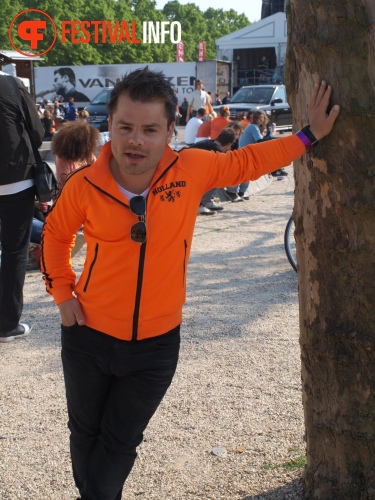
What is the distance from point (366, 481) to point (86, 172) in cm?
166

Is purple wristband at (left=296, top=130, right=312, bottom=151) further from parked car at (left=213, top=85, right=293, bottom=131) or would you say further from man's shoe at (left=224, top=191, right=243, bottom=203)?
parked car at (left=213, top=85, right=293, bottom=131)

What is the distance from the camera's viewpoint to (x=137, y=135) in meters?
2.48

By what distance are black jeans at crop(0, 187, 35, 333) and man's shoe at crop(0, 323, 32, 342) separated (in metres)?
0.19

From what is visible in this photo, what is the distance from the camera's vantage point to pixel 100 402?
269cm

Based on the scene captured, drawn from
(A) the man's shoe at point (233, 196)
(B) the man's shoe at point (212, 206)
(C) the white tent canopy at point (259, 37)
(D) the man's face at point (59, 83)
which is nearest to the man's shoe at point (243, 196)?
(A) the man's shoe at point (233, 196)

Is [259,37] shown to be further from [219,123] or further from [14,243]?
[14,243]

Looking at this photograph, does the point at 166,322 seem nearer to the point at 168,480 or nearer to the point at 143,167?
the point at 143,167

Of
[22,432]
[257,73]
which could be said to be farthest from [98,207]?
[257,73]

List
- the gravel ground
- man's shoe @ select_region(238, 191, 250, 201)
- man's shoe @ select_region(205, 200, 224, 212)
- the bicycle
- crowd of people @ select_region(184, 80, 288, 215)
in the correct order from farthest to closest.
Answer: man's shoe @ select_region(238, 191, 250, 201), man's shoe @ select_region(205, 200, 224, 212), crowd of people @ select_region(184, 80, 288, 215), the bicycle, the gravel ground

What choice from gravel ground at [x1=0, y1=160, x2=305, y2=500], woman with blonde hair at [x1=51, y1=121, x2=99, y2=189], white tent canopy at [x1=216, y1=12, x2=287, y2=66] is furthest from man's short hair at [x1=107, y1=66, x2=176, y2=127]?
white tent canopy at [x1=216, y1=12, x2=287, y2=66]

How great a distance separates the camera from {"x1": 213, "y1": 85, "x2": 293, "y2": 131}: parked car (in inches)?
1001

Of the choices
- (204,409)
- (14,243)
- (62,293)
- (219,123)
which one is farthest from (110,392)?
(219,123)

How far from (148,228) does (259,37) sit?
202ft

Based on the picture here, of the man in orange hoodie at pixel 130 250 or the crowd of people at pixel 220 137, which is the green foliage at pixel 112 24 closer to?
the crowd of people at pixel 220 137
